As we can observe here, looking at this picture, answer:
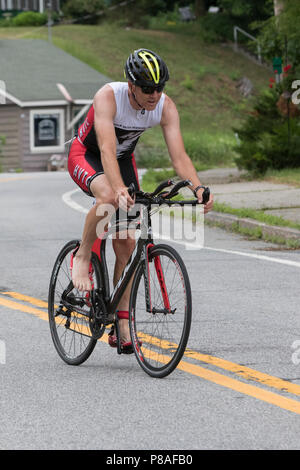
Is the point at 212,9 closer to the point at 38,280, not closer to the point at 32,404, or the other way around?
the point at 38,280

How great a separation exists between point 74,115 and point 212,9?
26.8 metres

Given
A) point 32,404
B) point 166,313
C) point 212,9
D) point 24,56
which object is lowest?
point 32,404

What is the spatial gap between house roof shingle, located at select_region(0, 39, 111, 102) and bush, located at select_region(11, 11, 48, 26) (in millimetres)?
14247

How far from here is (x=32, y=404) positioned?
18.4ft

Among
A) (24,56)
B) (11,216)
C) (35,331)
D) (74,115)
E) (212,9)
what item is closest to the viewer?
(35,331)

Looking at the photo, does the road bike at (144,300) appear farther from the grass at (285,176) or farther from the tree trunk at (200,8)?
the tree trunk at (200,8)

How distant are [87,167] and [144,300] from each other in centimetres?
90

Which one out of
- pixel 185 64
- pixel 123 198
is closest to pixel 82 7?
pixel 185 64

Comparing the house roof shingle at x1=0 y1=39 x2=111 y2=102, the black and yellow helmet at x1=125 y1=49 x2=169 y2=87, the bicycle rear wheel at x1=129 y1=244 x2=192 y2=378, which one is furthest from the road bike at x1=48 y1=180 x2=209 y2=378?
the house roof shingle at x1=0 y1=39 x2=111 y2=102

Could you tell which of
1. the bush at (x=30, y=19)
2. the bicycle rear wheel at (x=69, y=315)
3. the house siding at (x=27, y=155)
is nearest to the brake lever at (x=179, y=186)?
the bicycle rear wheel at (x=69, y=315)

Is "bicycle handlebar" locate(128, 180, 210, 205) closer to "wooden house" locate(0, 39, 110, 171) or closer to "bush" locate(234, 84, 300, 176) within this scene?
"bush" locate(234, 84, 300, 176)

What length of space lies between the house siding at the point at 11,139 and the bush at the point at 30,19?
2425 centimetres

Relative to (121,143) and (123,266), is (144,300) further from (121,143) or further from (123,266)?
(121,143)

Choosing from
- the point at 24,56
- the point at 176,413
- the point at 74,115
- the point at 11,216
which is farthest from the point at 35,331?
the point at 24,56
